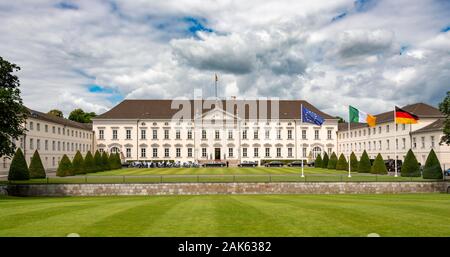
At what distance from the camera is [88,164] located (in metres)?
51.3

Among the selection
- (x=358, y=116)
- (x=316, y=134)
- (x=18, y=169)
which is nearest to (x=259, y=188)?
→ (x=358, y=116)

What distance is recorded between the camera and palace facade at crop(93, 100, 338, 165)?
262 ft

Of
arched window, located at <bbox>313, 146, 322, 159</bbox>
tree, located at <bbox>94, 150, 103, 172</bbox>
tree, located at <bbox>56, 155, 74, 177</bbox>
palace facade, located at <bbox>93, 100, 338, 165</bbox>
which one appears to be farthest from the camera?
arched window, located at <bbox>313, 146, 322, 159</bbox>

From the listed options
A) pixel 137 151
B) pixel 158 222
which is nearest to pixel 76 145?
pixel 137 151

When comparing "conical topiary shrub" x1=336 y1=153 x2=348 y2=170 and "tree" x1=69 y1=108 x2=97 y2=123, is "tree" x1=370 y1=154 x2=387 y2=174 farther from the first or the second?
"tree" x1=69 y1=108 x2=97 y2=123

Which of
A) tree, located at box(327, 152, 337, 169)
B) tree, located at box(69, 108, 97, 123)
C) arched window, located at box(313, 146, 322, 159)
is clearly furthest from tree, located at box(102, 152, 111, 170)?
tree, located at box(69, 108, 97, 123)

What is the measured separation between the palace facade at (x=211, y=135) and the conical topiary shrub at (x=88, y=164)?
2688 cm

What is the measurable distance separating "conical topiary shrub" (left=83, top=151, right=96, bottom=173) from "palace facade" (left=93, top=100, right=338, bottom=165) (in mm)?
26876

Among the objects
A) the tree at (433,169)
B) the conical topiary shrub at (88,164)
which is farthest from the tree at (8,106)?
the tree at (433,169)

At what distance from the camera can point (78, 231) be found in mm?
9773

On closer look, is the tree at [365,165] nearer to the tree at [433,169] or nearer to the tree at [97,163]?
the tree at [433,169]

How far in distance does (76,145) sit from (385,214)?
68.4m

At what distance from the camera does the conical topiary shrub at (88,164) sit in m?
50.0

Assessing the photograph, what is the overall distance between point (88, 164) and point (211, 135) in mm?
33185
